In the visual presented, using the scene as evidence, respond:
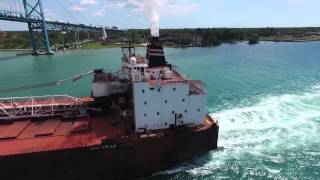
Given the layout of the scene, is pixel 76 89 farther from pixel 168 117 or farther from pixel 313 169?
pixel 313 169

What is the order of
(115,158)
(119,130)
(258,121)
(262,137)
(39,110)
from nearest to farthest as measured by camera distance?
(115,158), (119,130), (39,110), (262,137), (258,121)

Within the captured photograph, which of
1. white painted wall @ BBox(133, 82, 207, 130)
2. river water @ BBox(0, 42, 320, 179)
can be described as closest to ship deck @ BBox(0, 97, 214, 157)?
white painted wall @ BBox(133, 82, 207, 130)

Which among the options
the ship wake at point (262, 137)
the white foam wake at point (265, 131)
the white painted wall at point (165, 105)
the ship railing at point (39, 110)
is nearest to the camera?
the white painted wall at point (165, 105)

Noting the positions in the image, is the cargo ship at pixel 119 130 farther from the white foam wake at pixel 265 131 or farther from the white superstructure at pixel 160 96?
the white foam wake at pixel 265 131

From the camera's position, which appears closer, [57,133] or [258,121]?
[57,133]

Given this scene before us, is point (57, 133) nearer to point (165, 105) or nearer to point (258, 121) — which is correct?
point (165, 105)

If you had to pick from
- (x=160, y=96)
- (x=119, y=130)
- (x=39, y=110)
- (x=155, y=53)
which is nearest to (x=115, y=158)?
(x=119, y=130)

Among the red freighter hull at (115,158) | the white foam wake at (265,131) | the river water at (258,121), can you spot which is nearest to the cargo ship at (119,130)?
the red freighter hull at (115,158)
